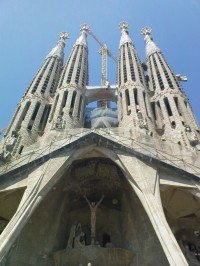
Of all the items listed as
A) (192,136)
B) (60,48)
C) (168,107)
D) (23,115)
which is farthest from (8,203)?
(60,48)

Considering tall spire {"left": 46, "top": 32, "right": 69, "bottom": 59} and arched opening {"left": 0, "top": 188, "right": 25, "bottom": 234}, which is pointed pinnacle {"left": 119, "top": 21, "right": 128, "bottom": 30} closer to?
tall spire {"left": 46, "top": 32, "right": 69, "bottom": 59}

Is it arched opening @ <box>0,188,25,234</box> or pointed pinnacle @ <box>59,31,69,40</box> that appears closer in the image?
arched opening @ <box>0,188,25,234</box>

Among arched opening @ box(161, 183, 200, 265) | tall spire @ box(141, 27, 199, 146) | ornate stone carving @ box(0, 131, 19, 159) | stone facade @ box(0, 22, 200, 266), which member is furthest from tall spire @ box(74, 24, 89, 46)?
arched opening @ box(161, 183, 200, 265)

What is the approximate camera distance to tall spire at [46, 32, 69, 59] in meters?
30.2

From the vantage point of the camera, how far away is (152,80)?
25078 millimetres

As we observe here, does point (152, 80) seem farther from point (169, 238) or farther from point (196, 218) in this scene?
point (169, 238)

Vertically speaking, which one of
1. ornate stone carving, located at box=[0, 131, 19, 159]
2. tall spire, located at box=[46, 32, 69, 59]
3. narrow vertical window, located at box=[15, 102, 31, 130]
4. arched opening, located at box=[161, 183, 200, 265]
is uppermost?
tall spire, located at box=[46, 32, 69, 59]

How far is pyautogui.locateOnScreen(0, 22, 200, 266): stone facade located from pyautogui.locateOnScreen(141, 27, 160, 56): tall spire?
12.2 metres

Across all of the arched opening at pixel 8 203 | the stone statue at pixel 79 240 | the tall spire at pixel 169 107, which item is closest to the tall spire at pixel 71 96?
the tall spire at pixel 169 107

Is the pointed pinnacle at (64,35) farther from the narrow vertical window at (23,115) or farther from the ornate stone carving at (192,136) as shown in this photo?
the ornate stone carving at (192,136)

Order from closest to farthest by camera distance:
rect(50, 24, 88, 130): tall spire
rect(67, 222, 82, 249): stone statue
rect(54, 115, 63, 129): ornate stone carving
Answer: rect(67, 222, 82, 249): stone statue, rect(54, 115, 63, 129): ornate stone carving, rect(50, 24, 88, 130): tall spire

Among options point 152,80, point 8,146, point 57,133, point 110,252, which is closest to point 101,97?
point 152,80

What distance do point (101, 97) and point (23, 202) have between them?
17.9m

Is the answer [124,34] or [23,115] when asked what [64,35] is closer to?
[124,34]
